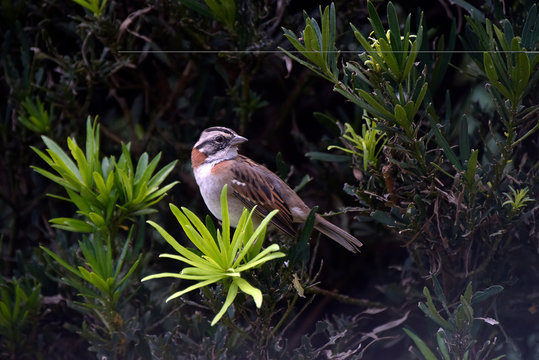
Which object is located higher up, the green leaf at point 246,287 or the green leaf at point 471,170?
the green leaf at point 471,170

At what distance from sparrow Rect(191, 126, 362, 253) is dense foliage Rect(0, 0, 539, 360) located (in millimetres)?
74

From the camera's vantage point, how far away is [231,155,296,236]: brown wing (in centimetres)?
184

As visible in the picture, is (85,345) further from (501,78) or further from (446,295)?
(501,78)

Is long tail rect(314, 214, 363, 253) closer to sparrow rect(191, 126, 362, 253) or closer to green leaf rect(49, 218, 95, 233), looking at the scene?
sparrow rect(191, 126, 362, 253)

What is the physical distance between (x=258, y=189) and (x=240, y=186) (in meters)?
0.06

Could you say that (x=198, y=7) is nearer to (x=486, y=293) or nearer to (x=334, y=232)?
(x=334, y=232)

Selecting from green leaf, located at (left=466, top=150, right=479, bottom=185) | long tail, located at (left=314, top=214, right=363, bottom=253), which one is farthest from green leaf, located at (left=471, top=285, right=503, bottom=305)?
long tail, located at (left=314, top=214, right=363, bottom=253)

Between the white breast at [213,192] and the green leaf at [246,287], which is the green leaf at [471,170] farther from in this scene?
the white breast at [213,192]

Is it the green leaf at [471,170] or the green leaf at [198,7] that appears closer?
the green leaf at [471,170]

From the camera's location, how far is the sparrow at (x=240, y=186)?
71.1 inches

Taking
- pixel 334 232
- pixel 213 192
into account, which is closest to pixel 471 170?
pixel 334 232

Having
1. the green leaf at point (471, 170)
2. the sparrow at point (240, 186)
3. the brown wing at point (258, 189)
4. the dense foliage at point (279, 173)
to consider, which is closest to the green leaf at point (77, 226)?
the dense foliage at point (279, 173)

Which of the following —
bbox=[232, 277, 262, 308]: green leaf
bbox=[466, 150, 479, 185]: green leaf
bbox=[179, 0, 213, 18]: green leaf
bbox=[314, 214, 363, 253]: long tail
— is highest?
bbox=[179, 0, 213, 18]: green leaf

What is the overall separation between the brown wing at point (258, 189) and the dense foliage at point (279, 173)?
0.25 feet
